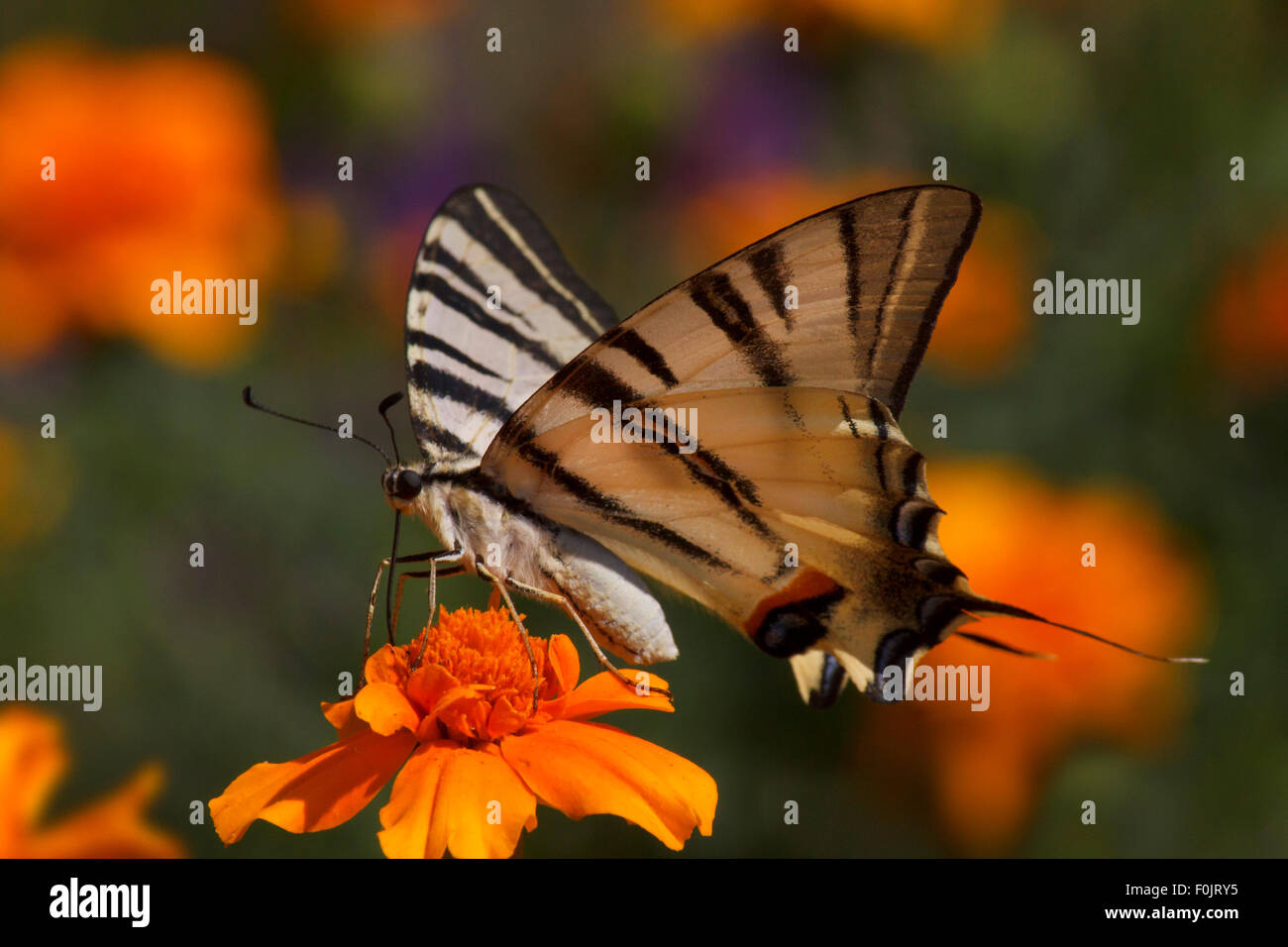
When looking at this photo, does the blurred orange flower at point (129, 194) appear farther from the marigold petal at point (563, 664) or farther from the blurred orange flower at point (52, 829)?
the marigold petal at point (563, 664)

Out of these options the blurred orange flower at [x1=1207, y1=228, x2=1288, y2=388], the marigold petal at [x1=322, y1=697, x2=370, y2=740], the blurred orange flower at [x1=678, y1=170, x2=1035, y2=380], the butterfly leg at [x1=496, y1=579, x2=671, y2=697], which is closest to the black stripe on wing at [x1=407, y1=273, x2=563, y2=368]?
the butterfly leg at [x1=496, y1=579, x2=671, y2=697]

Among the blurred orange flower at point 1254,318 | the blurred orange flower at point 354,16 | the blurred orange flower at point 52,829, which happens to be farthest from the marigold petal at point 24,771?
the blurred orange flower at point 1254,318

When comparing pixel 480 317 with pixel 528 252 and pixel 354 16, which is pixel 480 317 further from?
pixel 354 16

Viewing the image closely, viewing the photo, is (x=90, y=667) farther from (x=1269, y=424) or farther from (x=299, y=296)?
(x=1269, y=424)

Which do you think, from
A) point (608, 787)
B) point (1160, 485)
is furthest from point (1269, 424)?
point (608, 787)

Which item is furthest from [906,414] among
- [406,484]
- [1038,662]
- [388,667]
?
[388,667]

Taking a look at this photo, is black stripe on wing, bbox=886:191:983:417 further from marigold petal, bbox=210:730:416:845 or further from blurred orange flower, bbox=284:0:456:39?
blurred orange flower, bbox=284:0:456:39
